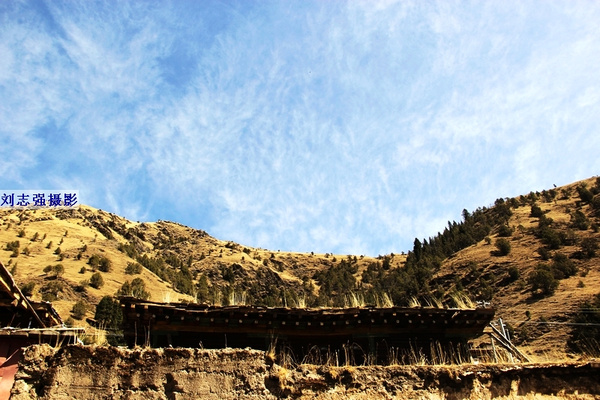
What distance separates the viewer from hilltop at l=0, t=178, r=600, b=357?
41094mm

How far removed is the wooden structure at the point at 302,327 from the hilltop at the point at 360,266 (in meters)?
0.84

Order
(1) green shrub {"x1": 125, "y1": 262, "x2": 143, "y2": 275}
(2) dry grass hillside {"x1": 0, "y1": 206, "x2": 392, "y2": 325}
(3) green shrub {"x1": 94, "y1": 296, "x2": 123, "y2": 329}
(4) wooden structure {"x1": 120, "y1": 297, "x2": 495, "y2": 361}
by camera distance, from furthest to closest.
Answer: (1) green shrub {"x1": 125, "y1": 262, "x2": 143, "y2": 275}
(2) dry grass hillside {"x1": 0, "y1": 206, "x2": 392, "y2": 325}
(3) green shrub {"x1": 94, "y1": 296, "x2": 123, "y2": 329}
(4) wooden structure {"x1": 120, "y1": 297, "x2": 495, "y2": 361}

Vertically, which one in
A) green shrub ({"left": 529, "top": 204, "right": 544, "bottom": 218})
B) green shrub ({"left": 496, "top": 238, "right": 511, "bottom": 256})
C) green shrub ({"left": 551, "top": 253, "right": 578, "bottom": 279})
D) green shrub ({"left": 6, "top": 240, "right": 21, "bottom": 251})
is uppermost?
green shrub ({"left": 529, "top": 204, "right": 544, "bottom": 218})

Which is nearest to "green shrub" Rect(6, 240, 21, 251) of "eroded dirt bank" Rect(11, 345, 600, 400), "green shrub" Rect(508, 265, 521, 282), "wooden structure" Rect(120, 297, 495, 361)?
"wooden structure" Rect(120, 297, 495, 361)

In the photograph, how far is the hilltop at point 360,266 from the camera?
4109 cm

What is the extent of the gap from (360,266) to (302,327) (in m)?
77.0

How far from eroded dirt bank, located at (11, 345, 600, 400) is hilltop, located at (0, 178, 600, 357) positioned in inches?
169

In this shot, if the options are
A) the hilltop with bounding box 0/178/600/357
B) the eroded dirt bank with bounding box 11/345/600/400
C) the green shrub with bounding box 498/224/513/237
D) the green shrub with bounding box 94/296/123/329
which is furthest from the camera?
the green shrub with bounding box 498/224/513/237

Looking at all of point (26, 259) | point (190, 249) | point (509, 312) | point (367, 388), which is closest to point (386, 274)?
point (509, 312)

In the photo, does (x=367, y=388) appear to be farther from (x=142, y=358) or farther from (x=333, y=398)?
(x=142, y=358)

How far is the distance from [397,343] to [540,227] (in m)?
51.2

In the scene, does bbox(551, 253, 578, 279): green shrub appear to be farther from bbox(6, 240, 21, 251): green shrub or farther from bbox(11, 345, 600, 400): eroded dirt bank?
bbox(6, 240, 21, 251): green shrub

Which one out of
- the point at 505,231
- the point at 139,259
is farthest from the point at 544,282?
the point at 139,259

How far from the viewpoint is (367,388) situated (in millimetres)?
8844
